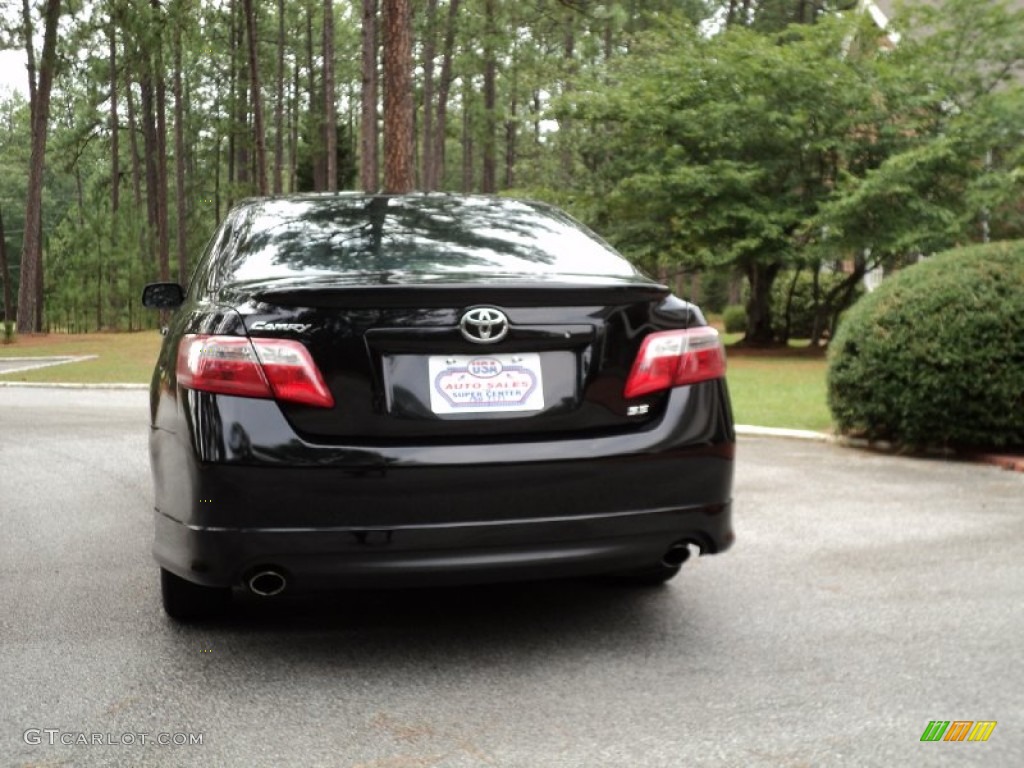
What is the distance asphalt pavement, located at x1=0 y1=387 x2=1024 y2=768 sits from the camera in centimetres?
325

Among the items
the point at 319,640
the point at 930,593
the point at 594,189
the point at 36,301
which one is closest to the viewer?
the point at 319,640

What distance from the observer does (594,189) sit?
1037 inches

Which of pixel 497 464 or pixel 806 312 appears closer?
pixel 497 464

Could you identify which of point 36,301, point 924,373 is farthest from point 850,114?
point 36,301

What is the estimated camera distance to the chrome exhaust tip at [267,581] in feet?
12.1

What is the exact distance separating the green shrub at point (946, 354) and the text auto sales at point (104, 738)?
664 centimetres

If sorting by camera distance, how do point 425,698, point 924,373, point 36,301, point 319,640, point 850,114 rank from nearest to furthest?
point 425,698
point 319,640
point 924,373
point 850,114
point 36,301

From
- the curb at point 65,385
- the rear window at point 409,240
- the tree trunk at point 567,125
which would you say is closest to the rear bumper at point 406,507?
the rear window at point 409,240

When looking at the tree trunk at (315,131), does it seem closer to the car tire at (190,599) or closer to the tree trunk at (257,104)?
the tree trunk at (257,104)

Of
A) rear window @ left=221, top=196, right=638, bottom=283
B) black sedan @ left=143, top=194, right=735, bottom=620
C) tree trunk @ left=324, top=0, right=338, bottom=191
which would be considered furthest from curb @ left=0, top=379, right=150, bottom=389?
tree trunk @ left=324, top=0, right=338, bottom=191

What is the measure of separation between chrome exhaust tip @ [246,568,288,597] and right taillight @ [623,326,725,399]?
1256mm

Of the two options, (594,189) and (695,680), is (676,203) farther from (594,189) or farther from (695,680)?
(695,680)

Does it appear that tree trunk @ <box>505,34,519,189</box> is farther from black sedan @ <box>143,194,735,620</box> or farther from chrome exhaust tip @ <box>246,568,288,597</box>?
chrome exhaust tip @ <box>246,568,288,597</box>

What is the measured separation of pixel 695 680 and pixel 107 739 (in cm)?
178
